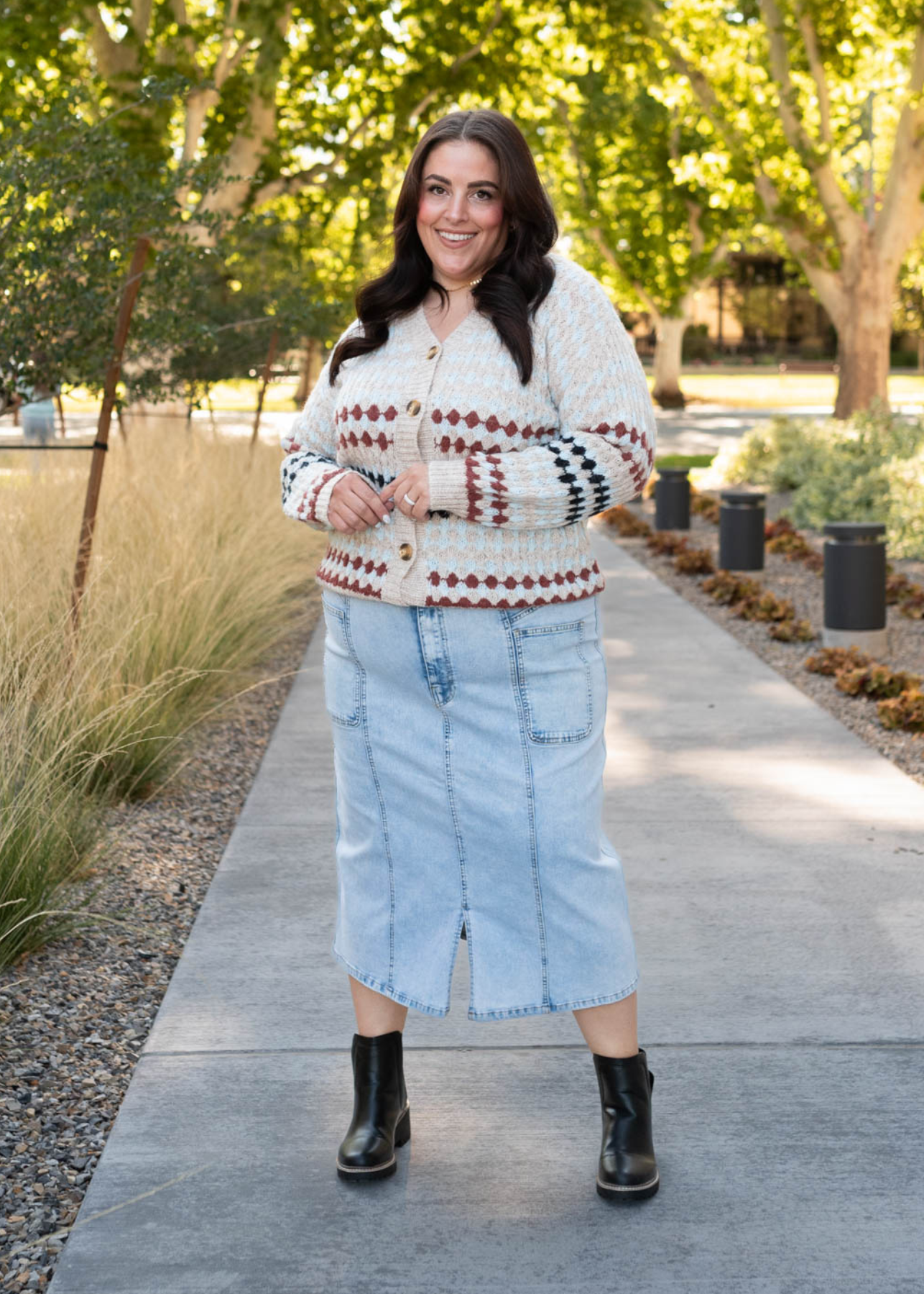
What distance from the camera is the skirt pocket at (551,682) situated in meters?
2.64

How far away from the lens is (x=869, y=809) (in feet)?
16.9

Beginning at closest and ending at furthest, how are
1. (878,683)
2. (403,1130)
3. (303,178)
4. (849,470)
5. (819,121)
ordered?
(403,1130), (878,683), (849,470), (819,121), (303,178)

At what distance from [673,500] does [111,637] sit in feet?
27.9

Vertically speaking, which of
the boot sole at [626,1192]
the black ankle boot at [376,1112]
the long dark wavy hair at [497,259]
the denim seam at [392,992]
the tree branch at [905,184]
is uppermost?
the tree branch at [905,184]

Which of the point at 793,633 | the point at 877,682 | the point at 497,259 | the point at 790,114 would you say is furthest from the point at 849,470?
the point at 497,259

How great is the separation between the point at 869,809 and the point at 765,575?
586cm

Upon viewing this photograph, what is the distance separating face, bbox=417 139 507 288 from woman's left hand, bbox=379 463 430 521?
0.41 metres

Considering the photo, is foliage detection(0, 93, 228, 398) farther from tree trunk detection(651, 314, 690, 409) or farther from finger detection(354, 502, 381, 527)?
tree trunk detection(651, 314, 690, 409)

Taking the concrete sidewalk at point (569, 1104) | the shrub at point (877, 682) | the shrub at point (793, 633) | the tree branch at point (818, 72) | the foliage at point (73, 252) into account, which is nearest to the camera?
the concrete sidewalk at point (569, 1104)

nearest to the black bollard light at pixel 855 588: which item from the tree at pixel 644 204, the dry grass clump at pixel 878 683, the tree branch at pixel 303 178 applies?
the dry grass clump at pixel 878 683

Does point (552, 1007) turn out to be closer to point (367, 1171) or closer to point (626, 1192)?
point (626, 1192)

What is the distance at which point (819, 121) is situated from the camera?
1667cm

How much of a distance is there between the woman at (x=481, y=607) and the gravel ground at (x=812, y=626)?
326 cm

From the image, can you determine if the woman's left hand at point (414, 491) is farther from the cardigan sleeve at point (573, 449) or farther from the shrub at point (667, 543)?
the shrub at point (667, 543)
